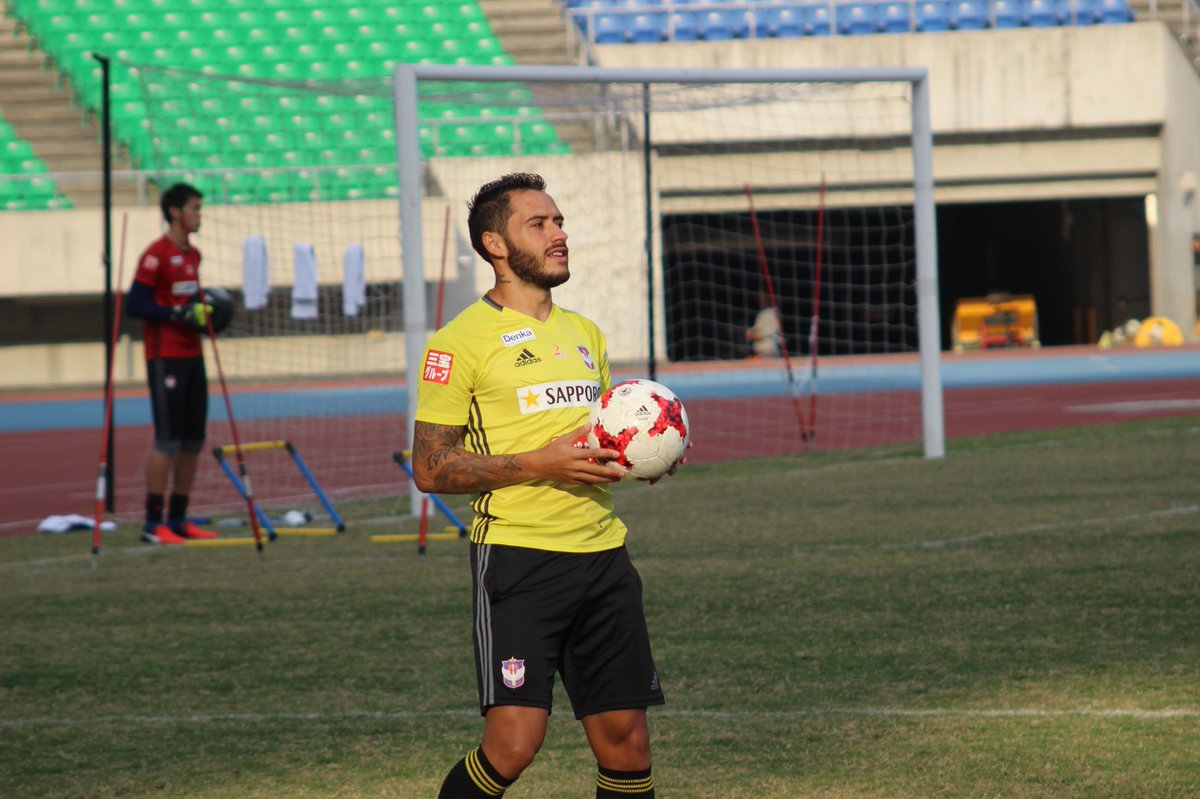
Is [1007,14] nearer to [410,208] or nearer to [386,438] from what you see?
[386,438]

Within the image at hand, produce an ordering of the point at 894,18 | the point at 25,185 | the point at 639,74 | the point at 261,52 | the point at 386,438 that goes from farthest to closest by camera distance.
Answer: the point at 261,52, the point at 894,18, the point at 25,185, the point at 386,438, the point at 639,74

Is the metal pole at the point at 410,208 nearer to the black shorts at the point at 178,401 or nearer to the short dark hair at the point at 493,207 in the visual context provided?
the black shorts at the point at 178,401

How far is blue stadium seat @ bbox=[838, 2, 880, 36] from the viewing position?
97.4 feet

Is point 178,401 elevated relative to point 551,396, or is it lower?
elevated

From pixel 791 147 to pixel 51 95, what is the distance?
1381 cm

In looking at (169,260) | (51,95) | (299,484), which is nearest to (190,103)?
(51,95)

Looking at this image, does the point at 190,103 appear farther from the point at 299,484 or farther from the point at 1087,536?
the point at 1087,536

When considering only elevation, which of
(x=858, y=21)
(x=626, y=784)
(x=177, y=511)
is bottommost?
(x=626, y=784)

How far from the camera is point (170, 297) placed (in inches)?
408

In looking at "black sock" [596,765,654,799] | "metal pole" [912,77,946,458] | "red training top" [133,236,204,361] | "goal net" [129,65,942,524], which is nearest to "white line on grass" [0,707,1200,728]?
"black sock" [596,765,654,799]

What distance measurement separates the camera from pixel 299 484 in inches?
592

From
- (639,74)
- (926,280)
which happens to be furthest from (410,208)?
(926,280)

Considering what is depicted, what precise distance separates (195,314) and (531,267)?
22.3 feet

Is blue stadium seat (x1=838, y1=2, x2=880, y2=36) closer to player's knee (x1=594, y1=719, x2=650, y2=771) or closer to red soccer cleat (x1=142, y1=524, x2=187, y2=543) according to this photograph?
red soccer cleat (x1=142, y1=524, x2=187, y2=543)
